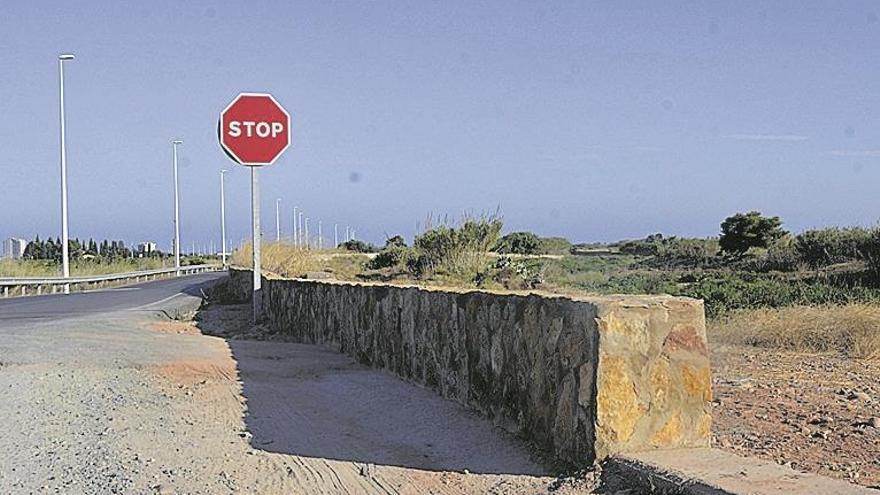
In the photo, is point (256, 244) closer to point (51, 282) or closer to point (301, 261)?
point (301, 261)

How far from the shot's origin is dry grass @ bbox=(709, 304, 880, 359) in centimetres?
1417

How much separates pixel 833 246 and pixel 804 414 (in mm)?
32039

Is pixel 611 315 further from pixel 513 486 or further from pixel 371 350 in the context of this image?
pixel 371 350

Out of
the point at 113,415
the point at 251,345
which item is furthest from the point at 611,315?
the point at 251,345

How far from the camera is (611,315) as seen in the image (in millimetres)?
6332

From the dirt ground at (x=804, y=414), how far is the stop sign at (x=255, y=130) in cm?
974

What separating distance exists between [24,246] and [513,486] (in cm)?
5500

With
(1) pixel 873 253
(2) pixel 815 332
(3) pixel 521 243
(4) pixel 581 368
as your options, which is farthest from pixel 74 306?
(1) pixel 873 253

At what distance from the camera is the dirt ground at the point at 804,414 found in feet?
22.0

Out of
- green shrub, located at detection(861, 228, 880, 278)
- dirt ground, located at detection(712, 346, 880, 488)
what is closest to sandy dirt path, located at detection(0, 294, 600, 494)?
dirt ground, located at detection(712, 346, 880, 488)

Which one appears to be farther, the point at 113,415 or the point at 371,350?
the point at 371,350

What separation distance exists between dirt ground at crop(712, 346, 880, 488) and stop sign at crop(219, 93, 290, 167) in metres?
9.74

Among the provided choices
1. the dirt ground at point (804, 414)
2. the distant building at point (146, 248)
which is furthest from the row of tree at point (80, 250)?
the dirt ground at point (804, 414)

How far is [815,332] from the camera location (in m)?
15.0
